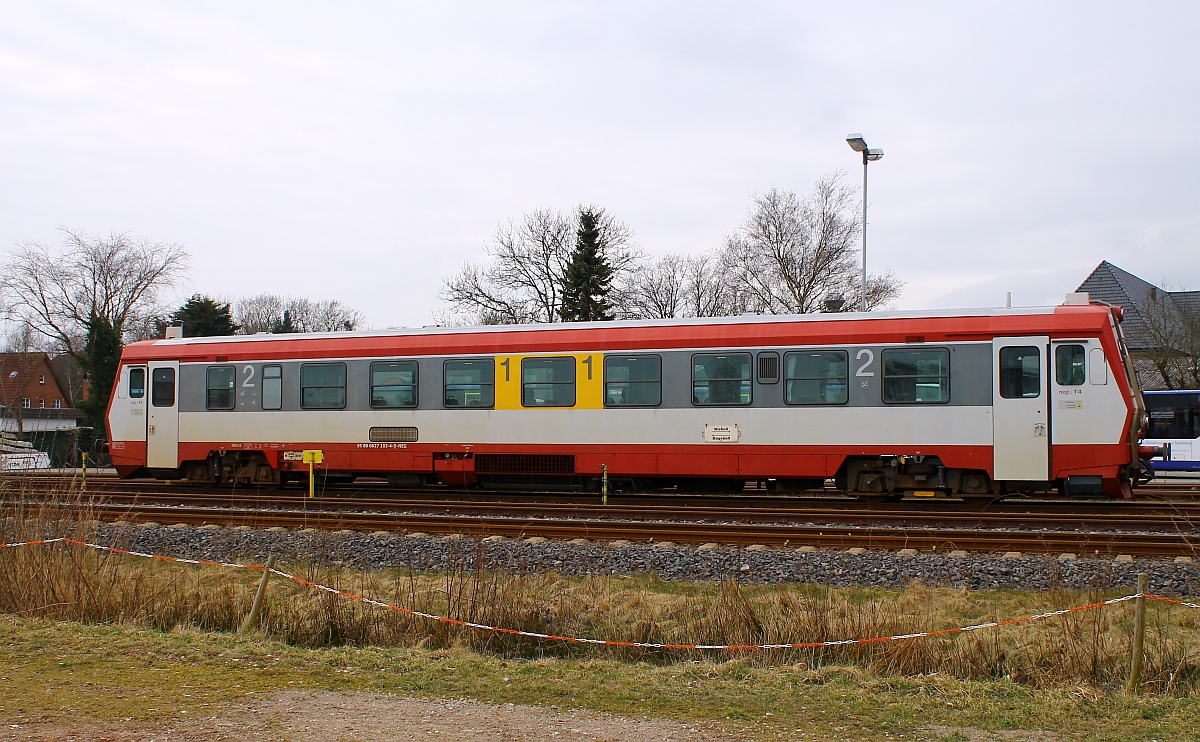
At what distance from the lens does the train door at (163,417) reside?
18.5 metres

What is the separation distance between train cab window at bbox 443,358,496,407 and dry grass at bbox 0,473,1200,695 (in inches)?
→ 277

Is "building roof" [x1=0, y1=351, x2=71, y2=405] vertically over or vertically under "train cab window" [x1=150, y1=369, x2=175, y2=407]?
over

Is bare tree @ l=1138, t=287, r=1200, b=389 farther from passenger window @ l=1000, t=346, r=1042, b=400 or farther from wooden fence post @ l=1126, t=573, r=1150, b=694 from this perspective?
→ wooden fence post @ l=1126, t=573, r=1150, b=694

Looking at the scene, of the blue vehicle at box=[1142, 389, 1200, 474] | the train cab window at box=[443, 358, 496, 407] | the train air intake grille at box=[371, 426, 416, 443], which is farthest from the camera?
the blue vehicle at box=[1142, 389, 1200, 474]

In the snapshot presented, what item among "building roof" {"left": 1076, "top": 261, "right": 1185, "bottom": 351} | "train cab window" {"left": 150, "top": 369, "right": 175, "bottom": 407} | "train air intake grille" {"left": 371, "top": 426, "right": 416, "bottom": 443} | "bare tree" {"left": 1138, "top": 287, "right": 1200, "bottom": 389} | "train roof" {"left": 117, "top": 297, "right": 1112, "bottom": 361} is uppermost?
"building roof" {"left": 1076, "top": 261, "right": 1185, "bottom": 351}

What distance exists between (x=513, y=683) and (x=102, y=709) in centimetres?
239

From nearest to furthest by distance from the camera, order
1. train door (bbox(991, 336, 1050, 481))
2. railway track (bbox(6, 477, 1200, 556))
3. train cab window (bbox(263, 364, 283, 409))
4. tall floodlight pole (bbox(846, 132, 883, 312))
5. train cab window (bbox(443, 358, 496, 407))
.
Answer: railway track (bbox(6, 477, 1200, 556))
train door (bbox(991, 336, 1050, 481))
train cab window (bbox(443, 358, 496, 407))
train cab window (bbox(263, 364, 283, 409))
tall floodlight pole (bbox(846, 132, 883, 312))

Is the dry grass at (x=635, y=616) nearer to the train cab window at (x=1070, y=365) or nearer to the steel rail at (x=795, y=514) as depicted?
the steel rail at (x=795, y=514)

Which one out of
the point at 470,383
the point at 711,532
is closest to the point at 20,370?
the point at 470,383

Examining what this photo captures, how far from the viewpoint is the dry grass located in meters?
6.52

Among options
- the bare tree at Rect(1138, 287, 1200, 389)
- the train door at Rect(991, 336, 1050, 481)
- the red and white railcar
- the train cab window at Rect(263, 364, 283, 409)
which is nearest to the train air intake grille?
the red and white railcar

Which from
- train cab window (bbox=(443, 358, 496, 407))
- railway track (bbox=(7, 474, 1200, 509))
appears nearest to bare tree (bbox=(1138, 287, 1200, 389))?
railway track (bbox=(7, 474, 1200, 509))

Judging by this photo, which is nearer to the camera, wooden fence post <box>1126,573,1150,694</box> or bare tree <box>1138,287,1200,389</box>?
wooden fence post <box>1126,573,1150,694</box>

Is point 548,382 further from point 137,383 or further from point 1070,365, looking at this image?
point 137,383
